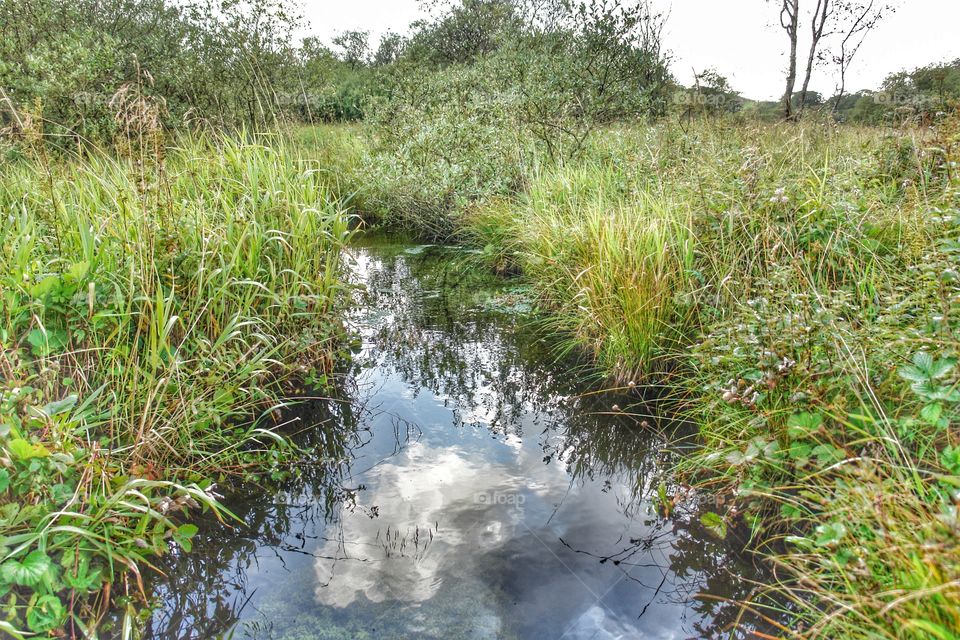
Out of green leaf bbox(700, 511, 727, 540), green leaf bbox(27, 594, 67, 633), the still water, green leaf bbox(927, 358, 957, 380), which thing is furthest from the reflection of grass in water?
green leaf bbox(927, 358, 957, 380)

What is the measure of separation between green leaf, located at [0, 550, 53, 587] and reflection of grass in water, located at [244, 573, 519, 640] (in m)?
0.68

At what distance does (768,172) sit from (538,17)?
1819 cm

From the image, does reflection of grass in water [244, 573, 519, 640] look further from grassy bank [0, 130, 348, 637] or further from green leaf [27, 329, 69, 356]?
green leaf [27, 329, 69, 356]

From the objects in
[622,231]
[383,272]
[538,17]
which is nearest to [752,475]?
[622,231]

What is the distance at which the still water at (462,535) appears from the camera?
6.68ft

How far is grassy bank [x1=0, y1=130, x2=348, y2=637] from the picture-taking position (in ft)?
5.87

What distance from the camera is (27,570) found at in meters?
1.57

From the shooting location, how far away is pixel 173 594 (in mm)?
2059

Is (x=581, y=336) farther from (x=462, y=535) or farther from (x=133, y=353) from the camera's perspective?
(x=133, y=353)

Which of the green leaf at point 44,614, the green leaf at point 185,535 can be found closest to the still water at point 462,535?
the green leaf at point 185,535

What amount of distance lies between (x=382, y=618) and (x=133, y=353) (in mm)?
1581

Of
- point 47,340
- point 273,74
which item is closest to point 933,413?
point 47,340

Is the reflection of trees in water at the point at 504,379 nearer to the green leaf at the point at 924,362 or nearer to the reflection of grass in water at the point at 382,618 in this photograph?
the reflection of grass in water at the point at 382,618

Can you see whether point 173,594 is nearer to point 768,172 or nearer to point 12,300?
point 12,300
